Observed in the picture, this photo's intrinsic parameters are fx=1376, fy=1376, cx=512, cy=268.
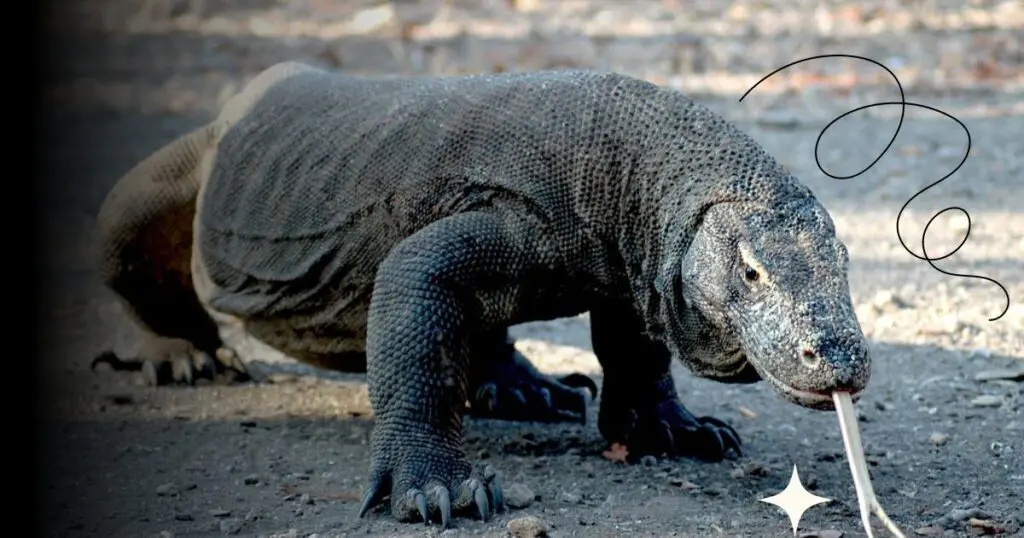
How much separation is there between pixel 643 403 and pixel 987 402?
122cm

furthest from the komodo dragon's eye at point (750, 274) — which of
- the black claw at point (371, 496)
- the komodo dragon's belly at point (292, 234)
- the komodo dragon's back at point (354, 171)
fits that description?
the komodo dragon's belly at point (292, 234)

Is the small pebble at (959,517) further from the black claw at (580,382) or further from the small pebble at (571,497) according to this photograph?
the black claw at (580,382)

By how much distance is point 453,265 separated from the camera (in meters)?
3.66

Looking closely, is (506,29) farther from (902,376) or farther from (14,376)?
(14,376)

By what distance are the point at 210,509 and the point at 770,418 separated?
6.55ft

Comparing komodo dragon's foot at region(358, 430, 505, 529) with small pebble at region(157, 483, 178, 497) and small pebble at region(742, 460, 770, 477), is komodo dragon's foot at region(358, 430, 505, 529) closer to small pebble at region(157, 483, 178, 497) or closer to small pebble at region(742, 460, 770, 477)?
small pebble at region(157, 483, 178, 497)

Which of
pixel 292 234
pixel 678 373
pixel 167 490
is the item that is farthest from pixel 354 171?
pixel 678 373

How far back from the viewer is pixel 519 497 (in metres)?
3.62

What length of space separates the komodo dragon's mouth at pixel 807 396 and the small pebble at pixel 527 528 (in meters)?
0.68

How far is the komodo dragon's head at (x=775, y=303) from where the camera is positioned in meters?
2.93

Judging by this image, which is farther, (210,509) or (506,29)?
(506,29)

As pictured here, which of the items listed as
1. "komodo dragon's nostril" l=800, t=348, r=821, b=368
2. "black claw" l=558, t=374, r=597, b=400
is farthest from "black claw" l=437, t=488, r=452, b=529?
"black claw" l=558, t=374, r=597, b=400

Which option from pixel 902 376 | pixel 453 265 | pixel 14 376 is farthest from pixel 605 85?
pixel 14 376

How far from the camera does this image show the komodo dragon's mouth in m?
2.93
